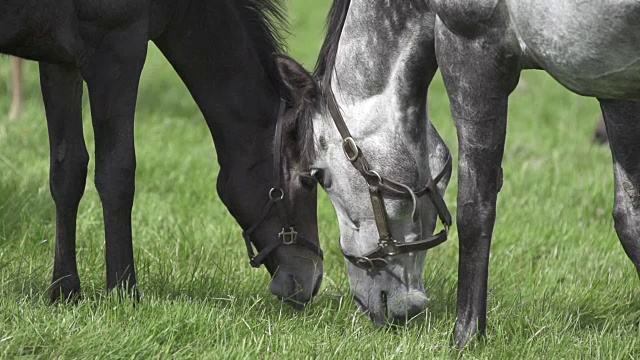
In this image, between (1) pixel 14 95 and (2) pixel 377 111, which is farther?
(1) pixel 14 95

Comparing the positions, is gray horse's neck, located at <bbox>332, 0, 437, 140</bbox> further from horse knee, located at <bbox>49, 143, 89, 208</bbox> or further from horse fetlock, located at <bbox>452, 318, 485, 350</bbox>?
horse knee, located at <bbox>49, 143, 89, 208</bbox>

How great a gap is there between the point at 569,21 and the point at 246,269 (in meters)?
2.44

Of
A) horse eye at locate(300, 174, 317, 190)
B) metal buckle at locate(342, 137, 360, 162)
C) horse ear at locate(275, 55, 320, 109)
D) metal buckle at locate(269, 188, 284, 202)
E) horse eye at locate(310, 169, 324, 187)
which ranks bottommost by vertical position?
metal buckle at locate(269, 188, 284, 202)

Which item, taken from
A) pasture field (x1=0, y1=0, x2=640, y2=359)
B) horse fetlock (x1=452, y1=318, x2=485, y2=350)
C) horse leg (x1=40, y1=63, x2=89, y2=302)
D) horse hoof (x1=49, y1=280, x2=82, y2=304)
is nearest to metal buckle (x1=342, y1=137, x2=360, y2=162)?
pasture field (x1=0, y1=0, x2=640, y2=359)

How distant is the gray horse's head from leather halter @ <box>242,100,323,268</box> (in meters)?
0.25

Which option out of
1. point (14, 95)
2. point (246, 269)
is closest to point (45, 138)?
point (14, 95)

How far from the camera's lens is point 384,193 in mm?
4660

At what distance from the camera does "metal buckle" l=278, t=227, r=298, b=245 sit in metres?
5.08

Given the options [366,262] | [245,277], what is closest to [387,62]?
[366,262]

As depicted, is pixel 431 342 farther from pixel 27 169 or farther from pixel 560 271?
pixel 27 169

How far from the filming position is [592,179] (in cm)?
812

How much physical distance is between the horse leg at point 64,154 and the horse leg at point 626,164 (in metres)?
2.24

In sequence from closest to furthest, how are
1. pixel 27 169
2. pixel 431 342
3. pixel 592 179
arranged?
pixel 431 342 < pixel 27 169 < pixel 592 179

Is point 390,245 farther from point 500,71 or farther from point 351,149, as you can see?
point 500,71
